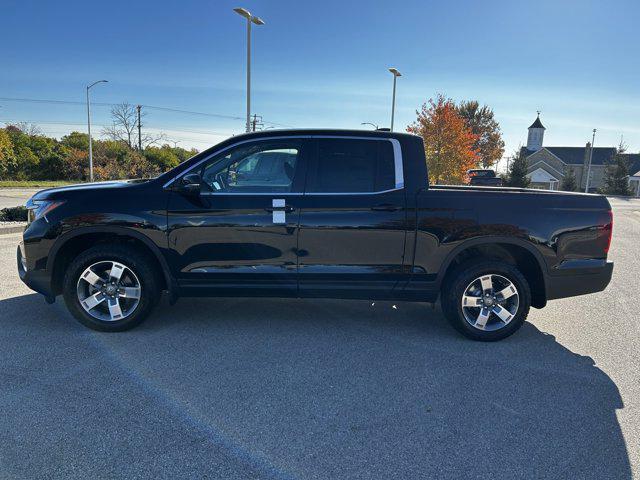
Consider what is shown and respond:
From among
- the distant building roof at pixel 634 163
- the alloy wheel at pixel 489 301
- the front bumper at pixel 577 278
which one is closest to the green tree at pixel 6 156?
the alloy wheel at pixel 489 301

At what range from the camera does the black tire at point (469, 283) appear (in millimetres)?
4402

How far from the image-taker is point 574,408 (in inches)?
129

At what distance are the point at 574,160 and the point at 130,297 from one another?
90.8 m

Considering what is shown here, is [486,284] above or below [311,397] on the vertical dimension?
above

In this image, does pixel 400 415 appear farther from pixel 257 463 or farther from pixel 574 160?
pixel 574 160

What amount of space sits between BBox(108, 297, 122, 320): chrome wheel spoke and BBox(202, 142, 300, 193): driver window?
4.74 feet

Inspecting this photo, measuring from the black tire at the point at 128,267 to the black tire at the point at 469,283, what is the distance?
9.52 feet

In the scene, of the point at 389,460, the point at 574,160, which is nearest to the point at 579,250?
the point at 389,460

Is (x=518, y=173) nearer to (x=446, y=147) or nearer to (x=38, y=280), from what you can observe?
(x=446, y=147)

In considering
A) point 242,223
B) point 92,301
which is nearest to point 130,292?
point 92,301

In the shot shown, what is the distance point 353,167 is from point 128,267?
2.37m

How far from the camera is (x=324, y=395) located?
11.0 feet

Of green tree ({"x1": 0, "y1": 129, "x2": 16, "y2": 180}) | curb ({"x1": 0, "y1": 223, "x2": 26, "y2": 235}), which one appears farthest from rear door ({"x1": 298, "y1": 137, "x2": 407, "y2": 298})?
green tree ({"x1": 0, "y1": 129, "x2": 16, "y2": 180})

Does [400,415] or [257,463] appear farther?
[400,415]
